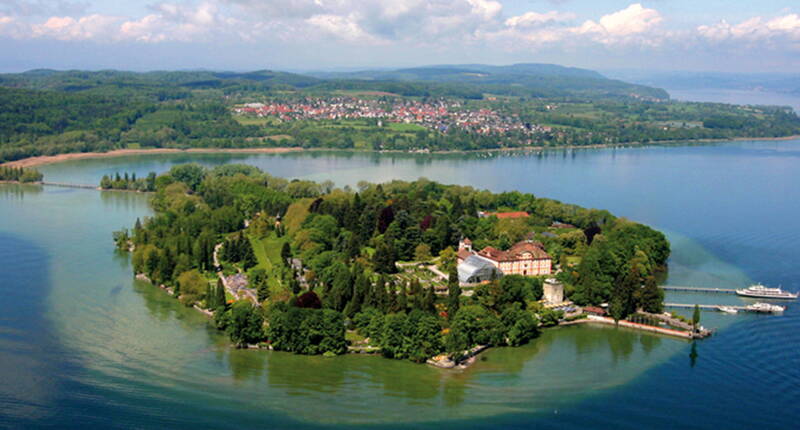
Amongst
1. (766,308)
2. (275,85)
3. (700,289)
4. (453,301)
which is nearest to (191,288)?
(453,301)

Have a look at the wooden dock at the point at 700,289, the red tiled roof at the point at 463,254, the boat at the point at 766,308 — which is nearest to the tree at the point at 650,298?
the wooden dock at the point at 700,289

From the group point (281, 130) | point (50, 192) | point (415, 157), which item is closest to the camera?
point (50, 192)

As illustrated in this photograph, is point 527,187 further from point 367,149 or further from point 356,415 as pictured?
point 356,415

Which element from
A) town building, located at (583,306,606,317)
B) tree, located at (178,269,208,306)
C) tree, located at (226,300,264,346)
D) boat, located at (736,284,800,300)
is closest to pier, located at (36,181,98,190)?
tree, located at (178,269,208,306)

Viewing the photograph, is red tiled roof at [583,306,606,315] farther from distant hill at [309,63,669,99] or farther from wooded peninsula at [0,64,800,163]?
distant hill at [309,63,669,99]

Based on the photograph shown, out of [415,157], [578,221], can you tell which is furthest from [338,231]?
[415,157]

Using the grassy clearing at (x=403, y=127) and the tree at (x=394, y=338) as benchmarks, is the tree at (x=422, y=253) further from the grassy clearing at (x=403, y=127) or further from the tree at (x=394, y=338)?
the grassy clearing at (x=403, y=127)
